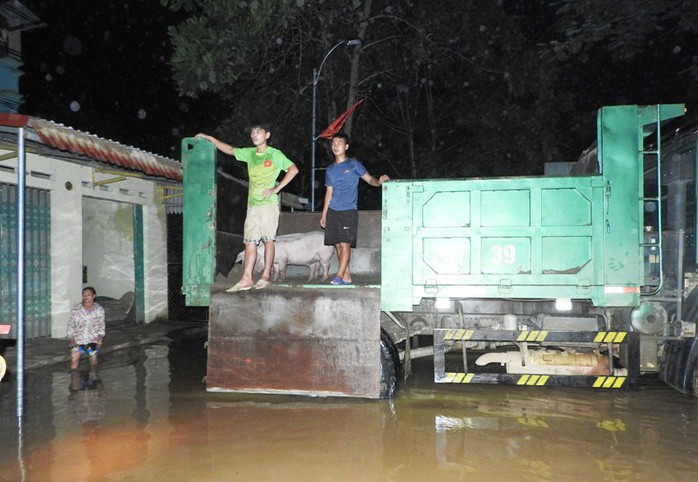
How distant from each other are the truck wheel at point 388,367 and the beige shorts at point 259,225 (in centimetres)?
173

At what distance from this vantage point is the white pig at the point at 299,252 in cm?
778

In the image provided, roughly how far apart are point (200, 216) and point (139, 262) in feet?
25.9

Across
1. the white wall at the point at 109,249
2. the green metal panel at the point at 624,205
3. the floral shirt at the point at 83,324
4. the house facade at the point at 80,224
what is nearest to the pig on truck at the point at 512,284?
the green metal panel at the point at 624,205

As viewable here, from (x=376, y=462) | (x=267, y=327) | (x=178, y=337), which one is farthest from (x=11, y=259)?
(x=376, y=462)

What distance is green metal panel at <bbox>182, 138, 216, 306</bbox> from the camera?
637 centimetres

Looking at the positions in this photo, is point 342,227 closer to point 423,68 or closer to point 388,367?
point 388,367

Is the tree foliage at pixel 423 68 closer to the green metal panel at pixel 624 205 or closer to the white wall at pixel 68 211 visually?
the white wall at pixel 68 211

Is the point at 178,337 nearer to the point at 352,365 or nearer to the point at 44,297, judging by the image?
the point at 44,297

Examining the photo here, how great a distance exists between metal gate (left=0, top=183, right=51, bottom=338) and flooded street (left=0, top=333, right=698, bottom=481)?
3.50 m

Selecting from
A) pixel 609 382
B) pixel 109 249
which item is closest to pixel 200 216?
pixel 609 382

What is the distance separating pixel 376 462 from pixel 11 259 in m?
8.68

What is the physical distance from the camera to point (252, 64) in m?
13.6

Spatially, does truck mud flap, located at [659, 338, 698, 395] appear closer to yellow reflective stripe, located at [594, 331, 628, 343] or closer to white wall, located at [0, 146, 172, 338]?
yellow reflective stripe, located at [594, 331, 628, 343]

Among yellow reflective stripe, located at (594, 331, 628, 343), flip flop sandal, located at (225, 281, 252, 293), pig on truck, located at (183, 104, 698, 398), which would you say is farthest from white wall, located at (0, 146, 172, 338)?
yellow reflective stripe, located at (594, 331, 628, 343)
